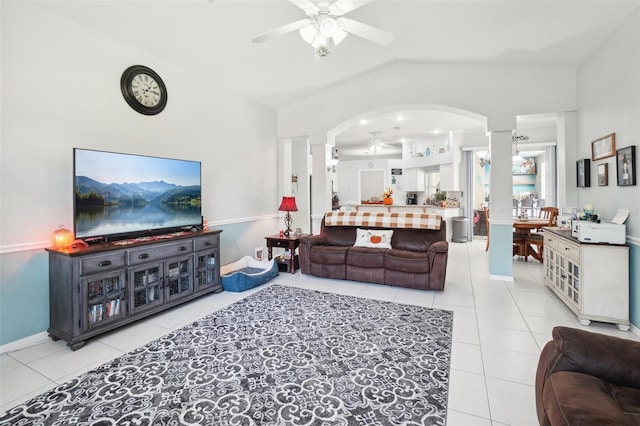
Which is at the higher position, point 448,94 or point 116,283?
point 448,94

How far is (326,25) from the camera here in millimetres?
2480

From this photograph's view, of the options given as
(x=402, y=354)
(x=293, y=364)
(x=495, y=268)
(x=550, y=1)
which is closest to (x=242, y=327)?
(x=293, y=364)

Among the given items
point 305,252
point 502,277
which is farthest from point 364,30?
point 502,277

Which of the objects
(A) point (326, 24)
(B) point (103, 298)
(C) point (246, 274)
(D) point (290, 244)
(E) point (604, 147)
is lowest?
(C) point (246, 274)

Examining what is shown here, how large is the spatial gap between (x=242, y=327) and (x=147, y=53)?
3326mm

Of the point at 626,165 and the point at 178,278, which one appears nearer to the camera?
the point at 626,165

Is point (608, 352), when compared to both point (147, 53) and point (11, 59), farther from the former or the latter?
point (147, 53)

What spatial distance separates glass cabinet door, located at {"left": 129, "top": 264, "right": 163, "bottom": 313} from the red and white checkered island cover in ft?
9.05

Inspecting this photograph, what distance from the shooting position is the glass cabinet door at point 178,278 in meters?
3.29

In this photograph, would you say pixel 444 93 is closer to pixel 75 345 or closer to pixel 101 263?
pixel 101 263

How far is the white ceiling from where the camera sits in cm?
297

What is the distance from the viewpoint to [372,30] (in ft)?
8.66

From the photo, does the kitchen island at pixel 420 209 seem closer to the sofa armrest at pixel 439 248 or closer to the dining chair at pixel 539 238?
the dining chair at pixel 539 238

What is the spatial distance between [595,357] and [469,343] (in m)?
1.32
